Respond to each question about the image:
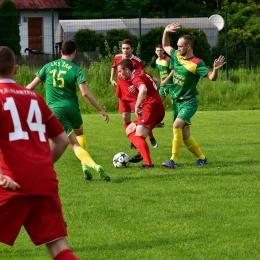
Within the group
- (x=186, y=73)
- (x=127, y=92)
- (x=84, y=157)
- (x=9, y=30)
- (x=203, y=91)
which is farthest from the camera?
(x=9, y=30)

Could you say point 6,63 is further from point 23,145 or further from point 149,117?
point 149,117

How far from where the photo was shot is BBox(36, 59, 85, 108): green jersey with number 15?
10383 millimetres

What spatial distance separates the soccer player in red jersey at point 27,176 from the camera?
16.5 ft

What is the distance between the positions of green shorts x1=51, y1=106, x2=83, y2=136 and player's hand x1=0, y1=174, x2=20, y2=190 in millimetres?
5642

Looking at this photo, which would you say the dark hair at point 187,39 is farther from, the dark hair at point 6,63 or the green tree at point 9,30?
the green tree at point 9,30

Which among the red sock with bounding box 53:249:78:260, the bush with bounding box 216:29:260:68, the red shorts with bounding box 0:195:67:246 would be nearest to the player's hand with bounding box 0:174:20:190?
the red shorts with bounding box 0:195:67:246

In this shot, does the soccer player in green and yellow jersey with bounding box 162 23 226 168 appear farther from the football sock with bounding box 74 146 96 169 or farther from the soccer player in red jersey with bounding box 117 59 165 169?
the football sock with bounding box 74 146 96 169

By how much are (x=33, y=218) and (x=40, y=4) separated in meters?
44.7

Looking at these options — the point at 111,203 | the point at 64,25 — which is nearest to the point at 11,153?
the point at 111,203

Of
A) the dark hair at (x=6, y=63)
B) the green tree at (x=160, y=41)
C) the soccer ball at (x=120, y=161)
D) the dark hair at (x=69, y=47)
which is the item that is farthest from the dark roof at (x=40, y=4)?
the dark hair at (x=6, y=63)

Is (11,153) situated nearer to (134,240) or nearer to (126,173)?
(134,240)

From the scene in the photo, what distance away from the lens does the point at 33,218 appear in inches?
201

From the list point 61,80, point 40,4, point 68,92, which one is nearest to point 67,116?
point 68,92

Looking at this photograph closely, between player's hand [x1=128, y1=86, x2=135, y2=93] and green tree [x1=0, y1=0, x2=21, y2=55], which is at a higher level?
green tree [x1=0, y1=0, x2=21, y2=55]
